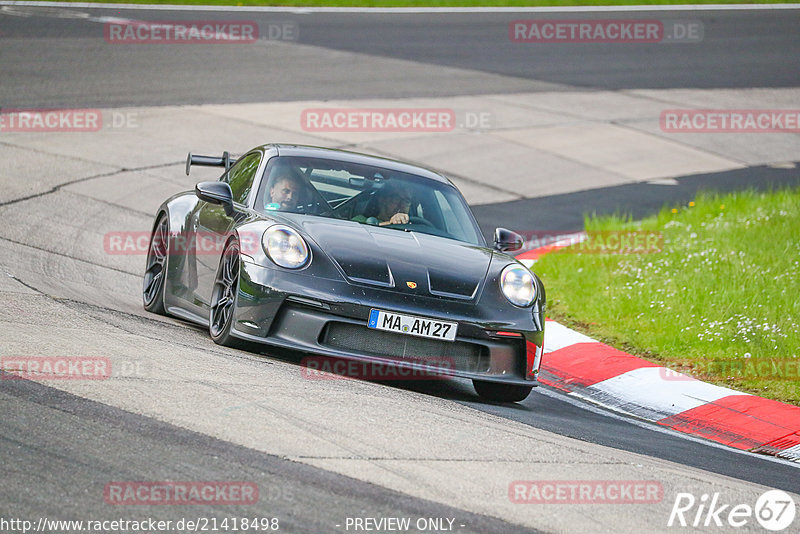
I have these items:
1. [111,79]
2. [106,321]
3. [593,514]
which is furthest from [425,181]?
[111,79]

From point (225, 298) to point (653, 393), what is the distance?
290 centimetres

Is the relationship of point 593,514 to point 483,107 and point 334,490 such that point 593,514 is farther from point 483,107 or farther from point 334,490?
point 483,107

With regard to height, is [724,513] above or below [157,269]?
below

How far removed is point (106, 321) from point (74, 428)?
7.56 ft

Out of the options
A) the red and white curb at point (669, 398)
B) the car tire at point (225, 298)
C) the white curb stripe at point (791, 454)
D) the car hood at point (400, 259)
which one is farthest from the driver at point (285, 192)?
the white curb stripe at point (791, 454)

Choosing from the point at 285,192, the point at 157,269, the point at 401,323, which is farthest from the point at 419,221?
the point at 157,269

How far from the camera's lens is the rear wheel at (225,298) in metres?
6.65

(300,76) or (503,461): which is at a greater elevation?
(300,76)

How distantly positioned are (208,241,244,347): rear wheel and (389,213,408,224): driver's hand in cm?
112

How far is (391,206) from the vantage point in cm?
753

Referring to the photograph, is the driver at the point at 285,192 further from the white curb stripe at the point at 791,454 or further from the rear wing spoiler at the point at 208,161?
the white curb stripe at the point at 791,454

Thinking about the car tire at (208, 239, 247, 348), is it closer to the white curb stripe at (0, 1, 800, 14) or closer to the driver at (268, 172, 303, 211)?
the driver at (268, 172, 303, 211)

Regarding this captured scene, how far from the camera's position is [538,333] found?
22.1ft

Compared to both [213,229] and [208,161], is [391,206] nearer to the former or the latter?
[213,229]
